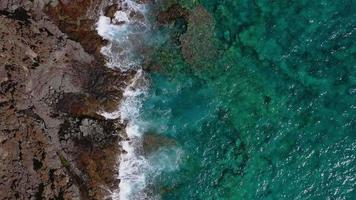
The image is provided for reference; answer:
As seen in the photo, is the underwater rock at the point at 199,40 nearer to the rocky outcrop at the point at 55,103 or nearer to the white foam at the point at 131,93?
the white foam at the point at 131,93

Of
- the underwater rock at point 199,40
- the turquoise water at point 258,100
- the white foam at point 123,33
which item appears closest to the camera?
the turquoise water at point 258,100

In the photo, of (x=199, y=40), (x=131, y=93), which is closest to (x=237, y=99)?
(x=199, y=40)

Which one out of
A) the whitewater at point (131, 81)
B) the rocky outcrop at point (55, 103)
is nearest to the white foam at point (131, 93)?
the whitewater at point (131, 81)

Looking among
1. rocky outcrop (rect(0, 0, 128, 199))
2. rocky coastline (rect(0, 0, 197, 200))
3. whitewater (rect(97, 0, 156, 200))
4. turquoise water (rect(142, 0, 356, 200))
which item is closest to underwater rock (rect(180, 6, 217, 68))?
turquoise water (rect(142, 0, 356, 200))

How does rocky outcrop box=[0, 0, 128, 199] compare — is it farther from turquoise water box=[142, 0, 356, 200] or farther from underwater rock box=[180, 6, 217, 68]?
underwater rock box=[180, 6, 217, 68]

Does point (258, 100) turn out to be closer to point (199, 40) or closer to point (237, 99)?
point (237, 99)

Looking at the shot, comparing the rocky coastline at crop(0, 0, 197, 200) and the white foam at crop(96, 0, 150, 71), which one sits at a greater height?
the white foam at crop(96, 0, 150, 71)
